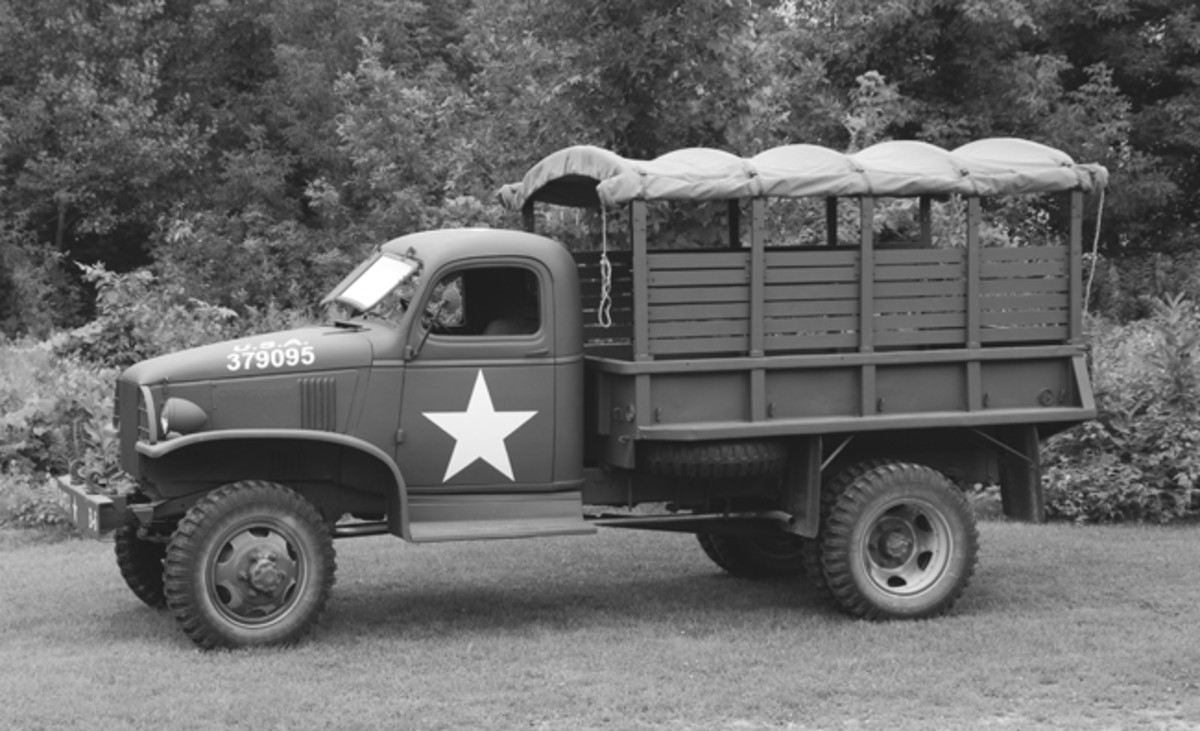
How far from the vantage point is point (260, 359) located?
866 cm

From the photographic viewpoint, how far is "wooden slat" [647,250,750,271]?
28.9 ft

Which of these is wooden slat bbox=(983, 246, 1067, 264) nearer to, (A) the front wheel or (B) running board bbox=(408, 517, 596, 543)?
(A) the front wheel

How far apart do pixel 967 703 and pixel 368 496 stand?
3393 millimetres

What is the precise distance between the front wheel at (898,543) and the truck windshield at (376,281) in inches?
104

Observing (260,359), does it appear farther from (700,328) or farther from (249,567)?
(700,328)

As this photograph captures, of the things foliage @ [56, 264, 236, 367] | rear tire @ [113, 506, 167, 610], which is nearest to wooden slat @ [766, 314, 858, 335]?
rear tire @ [113, 506, 167, 610]

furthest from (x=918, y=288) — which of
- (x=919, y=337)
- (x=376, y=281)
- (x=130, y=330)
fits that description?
(x=130, y=330)

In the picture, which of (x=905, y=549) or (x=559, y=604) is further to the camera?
(x=559, y=604)

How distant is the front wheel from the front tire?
273 centimetres

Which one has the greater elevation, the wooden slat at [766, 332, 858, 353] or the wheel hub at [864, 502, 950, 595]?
the wooden slat at [766, 332, 858, 353]

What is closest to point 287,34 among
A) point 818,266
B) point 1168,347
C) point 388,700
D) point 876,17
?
point 876,17

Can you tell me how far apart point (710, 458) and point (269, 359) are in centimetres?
233

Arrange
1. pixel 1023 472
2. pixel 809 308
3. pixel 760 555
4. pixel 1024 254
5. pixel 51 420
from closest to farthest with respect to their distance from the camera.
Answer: pixel 809 308
pixel 1024 254
pixel 1023 472
pixel 760 555
pixel 51 420

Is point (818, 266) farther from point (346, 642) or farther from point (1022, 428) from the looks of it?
point (346, 642)
